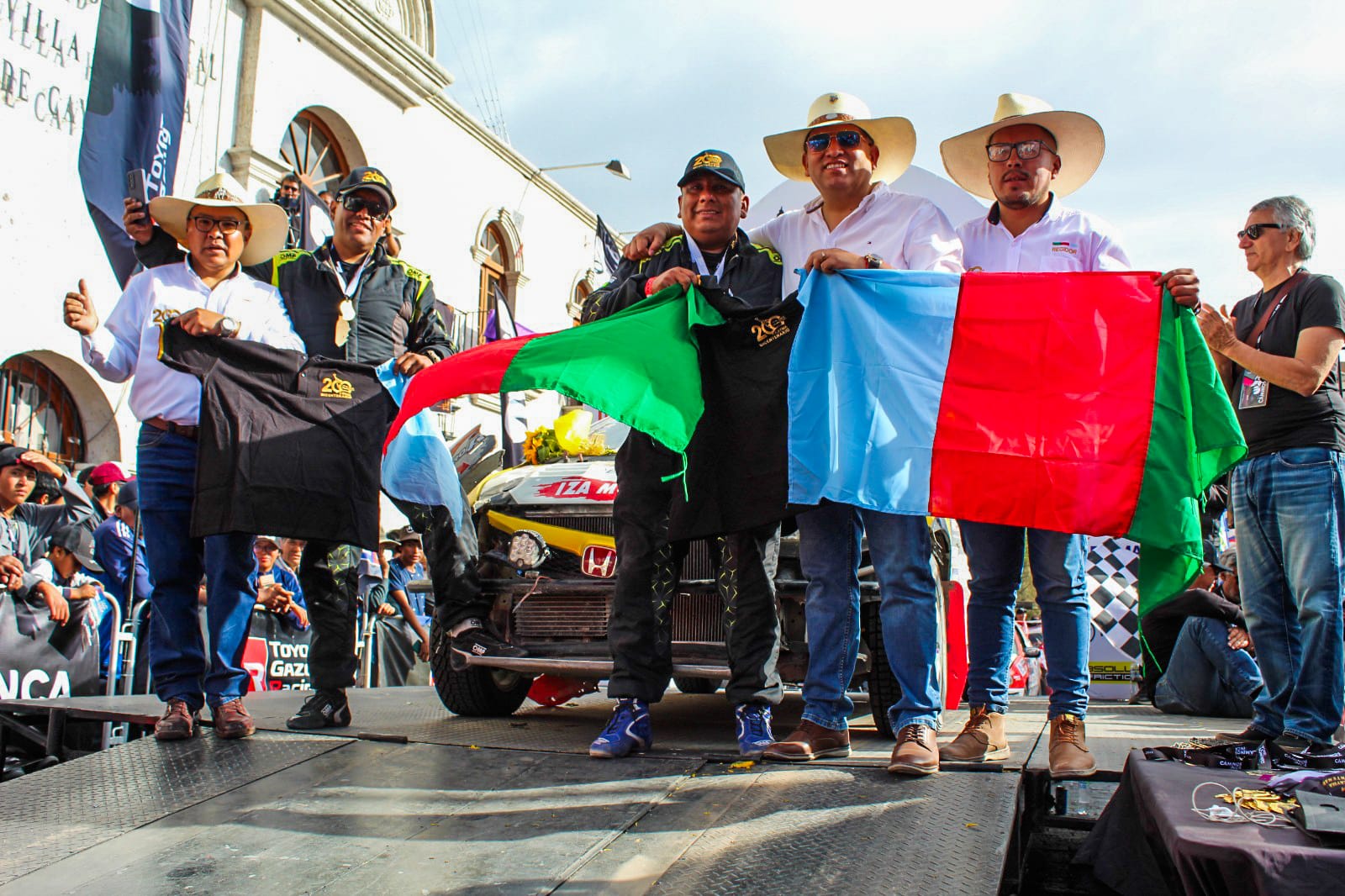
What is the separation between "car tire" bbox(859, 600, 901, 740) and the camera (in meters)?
4.45

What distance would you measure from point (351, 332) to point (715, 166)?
5.87 feet

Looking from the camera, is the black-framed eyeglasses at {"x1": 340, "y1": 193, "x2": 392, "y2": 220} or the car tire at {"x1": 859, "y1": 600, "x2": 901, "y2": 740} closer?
the car tire at {"x1": 859, "y1": 600, "x2": 901, "y2": 740}

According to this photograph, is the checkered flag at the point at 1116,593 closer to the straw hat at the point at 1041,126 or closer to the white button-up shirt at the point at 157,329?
the straw hat at the point at 1041,126

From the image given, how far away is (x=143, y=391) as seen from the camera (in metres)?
4.26

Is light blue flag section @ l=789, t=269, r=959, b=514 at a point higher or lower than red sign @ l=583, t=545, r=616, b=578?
higher

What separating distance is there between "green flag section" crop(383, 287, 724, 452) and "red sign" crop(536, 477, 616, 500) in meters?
1.27

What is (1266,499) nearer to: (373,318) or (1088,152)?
(1088,152)

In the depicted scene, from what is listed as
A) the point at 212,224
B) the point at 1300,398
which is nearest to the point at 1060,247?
the point at 1300,398

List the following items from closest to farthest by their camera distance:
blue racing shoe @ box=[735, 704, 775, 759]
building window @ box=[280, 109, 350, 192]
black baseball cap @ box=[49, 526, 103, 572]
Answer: blue racing shoe @ box=[735, 704, 775, 759] < black baseball cap @ box=[49, 526, 103, 572] < building window @ box=[280, 109, 350, 192]

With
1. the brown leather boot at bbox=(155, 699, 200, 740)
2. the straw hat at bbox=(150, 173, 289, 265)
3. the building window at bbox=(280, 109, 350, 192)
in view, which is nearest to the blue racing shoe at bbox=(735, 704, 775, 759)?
the brown leather boot at bbox=(155, 699, 200, 740)

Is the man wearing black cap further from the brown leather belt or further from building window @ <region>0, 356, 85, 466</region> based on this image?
building window @ <region>0, 356, 85, 466</region>

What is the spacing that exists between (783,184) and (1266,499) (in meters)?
2.38

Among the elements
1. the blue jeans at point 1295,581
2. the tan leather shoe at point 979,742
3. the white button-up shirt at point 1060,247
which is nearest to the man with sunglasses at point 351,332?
the tan leather shoe at point 979,742

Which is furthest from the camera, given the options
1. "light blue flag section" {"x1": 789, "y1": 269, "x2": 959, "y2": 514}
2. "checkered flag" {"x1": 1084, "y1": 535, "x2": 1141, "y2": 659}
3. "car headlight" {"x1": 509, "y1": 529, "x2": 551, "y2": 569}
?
"checkered flag" {"x1": 1084, "y1": 535, "x2": 1141, "y2": 659}
